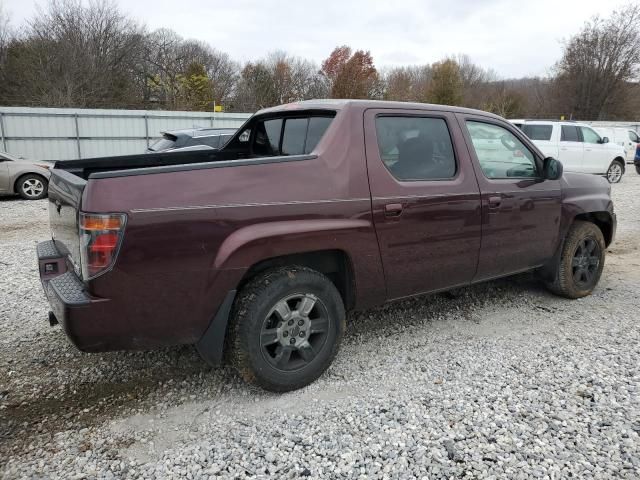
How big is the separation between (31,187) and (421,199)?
11.5 meters

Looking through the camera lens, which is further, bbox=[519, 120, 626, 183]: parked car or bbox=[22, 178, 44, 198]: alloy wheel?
bbox=[519, 120, 626, 183]: parked car

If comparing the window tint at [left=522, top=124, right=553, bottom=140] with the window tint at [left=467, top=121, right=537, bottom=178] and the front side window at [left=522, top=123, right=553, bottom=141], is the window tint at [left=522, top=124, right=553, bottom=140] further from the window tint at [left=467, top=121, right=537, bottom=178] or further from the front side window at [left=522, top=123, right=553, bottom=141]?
the window tint at [left=467, top=121, right=537, bottom=178]

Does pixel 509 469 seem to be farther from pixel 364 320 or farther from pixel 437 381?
pixel 364 320

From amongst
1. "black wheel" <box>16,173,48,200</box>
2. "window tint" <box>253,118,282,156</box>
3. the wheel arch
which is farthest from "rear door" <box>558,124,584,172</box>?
"black wheel" <box>16,173,48,200</box>

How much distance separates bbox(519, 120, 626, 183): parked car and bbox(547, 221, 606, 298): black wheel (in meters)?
10.4

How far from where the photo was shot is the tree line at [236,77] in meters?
25.8

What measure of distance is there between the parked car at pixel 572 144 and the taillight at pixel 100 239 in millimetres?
14088

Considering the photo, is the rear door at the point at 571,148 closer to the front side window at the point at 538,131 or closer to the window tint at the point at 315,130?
the front side window at the point at 538,131

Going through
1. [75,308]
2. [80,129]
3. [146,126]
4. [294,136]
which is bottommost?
[75,308]

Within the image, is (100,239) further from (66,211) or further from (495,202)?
(495,202)

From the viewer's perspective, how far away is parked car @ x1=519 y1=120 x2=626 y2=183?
14.5m

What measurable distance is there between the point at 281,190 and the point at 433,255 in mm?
1333

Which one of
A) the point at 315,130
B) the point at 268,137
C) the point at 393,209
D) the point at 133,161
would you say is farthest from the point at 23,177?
the point at 393,209

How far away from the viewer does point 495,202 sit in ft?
12.5
